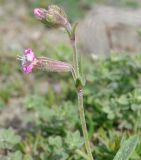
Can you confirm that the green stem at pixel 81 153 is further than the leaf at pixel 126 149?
Yes

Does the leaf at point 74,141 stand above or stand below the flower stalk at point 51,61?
below

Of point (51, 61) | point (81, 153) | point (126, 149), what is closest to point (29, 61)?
point (51, 61)

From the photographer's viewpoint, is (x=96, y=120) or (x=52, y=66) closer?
(x=52, y=66)

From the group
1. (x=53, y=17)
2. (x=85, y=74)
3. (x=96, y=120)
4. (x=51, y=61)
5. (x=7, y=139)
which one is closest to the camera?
(x=53, y=17)

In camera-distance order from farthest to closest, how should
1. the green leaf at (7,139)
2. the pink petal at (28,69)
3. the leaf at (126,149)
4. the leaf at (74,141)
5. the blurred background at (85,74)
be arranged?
the blurred background at (85,74) < the green leaf at (7,139) < the leaf at (74,141) < the leaf at (126,149) < the pink petal at (28,69)

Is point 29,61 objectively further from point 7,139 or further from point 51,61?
point 7,139

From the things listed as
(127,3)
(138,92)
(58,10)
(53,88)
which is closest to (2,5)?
(127,3)

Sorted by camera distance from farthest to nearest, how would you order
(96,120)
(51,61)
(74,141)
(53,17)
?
(96,120) < (74,141) < (51,61) < (53,17)

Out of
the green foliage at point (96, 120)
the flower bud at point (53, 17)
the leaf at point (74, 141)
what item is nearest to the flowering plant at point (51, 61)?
the flower bud at point (53, 17)

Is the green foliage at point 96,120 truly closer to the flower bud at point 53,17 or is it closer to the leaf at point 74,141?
the leaf at point 74,141
